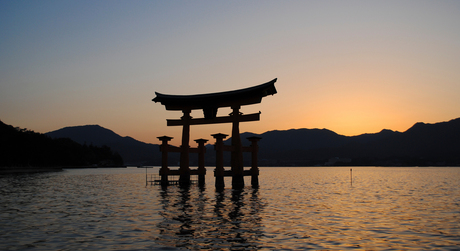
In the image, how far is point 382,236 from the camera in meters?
12.6

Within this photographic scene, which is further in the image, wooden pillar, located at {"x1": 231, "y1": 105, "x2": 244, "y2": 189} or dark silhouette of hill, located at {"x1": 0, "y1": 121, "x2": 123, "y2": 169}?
dark silhouette of hill, located at {"x1": 0, "y1": 121, "x2": 123, "y2": 169}

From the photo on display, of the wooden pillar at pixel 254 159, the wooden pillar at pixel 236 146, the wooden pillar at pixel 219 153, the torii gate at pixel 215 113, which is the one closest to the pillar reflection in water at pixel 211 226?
the wooden pillar at pixel 236 146

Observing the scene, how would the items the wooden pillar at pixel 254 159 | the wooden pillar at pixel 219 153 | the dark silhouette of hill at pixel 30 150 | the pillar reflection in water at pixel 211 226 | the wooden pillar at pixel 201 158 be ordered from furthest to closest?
the dark silhouette of hill at pixel 30 150, the wooden pillar at pixel 201 158, the wooden pillar at pixel 254 159, the wooden pillar at pixel 219 153, the pillar reflection in water at pixel 211 226

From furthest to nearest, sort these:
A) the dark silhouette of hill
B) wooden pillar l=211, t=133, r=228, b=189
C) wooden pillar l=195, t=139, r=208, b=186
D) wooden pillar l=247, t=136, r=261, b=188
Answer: the dark silhouette of hill → wooden pillar l=195, t=139, r=208, b=186 → wooden pillar l=247, t=136, r=261, b=188 → wooden pillar l=211, t=133, r=228, b=189

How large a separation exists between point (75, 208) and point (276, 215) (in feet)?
38.8

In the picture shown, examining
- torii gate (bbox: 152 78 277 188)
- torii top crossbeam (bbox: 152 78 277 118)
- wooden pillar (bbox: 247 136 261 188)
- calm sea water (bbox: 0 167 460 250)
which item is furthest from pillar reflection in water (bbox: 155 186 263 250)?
wooden pillar (bbox: 247 136 261 188)

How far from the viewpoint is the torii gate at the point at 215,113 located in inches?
1172

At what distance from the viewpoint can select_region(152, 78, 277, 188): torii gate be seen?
29.8 m

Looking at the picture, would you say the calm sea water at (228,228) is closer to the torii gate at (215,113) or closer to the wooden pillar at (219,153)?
the torii gate at (215,113)


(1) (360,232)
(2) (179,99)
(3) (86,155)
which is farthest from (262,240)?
(3) (86,155)

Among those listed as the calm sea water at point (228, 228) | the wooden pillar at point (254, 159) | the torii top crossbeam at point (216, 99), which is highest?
the torii top crossbeam at point (216, 99)

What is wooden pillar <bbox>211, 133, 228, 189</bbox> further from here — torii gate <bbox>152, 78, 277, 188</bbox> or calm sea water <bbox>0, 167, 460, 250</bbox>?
calm sea water <bbox>0, 167, 460, 250</bbox>

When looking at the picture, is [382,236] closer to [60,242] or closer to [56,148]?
[60,242]

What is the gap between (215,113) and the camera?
32.7m
